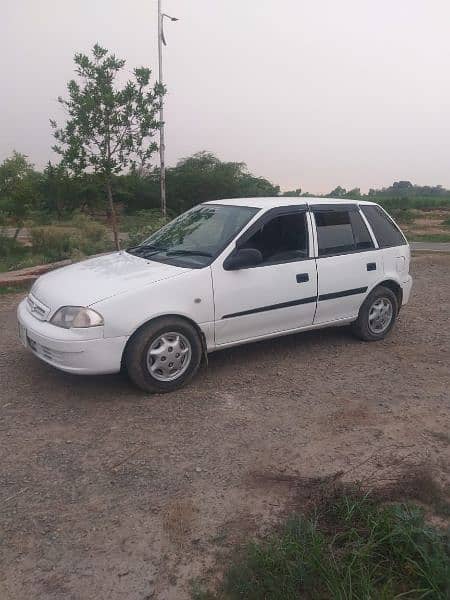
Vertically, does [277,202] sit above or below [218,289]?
above

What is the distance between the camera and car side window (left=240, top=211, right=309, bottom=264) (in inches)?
195

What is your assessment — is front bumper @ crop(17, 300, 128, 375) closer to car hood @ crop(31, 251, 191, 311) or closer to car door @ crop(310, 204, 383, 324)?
car hood @ crop(31, 251, 191, 311)

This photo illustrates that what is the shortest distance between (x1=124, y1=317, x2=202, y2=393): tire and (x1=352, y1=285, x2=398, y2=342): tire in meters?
2.10

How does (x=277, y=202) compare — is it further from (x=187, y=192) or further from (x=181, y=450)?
(x=187, y=192)

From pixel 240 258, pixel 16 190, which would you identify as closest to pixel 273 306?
pixel 240 258

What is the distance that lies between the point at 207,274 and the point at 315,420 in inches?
58.1

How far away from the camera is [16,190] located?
48.4 feet

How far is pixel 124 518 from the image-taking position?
2.91 metres

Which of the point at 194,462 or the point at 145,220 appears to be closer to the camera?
the point at 194,462

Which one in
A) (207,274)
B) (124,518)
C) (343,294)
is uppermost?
(207,274)

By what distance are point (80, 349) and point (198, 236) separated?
165cm

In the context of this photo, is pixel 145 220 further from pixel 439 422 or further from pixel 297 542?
pixel 297 542

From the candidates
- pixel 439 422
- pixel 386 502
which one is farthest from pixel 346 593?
pixel 439 422

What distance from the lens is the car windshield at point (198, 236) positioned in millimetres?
4805
